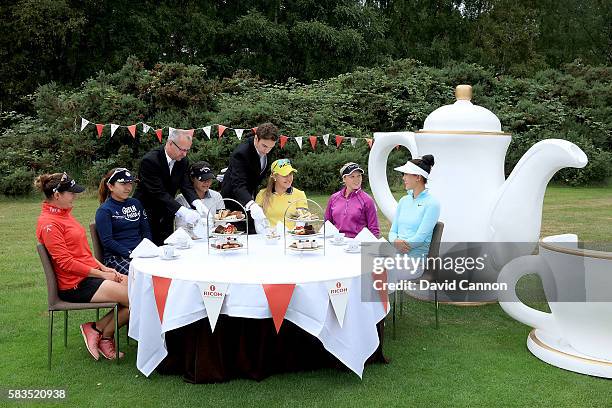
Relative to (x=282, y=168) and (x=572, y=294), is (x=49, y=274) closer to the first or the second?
(x=282, y=168)

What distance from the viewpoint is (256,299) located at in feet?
10.9

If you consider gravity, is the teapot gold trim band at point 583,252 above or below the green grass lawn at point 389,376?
above

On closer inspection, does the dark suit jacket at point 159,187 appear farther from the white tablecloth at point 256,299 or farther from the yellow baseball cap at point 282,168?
the white tablecloth at point 256,299

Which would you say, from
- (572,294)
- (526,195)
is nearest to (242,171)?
(526,195)

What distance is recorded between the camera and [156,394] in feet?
11.6

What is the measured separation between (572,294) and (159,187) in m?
3.17

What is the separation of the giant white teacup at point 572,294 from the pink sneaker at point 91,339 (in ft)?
9.33

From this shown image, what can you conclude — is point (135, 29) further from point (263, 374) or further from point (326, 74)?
point (263, 374)

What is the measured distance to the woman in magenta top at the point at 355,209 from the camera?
5039 mm

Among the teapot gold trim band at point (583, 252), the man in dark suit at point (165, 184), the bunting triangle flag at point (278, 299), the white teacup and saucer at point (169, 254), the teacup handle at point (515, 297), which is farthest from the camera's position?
the man in dark suit at point (165, 184)

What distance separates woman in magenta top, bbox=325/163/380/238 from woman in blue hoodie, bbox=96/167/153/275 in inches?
67.1

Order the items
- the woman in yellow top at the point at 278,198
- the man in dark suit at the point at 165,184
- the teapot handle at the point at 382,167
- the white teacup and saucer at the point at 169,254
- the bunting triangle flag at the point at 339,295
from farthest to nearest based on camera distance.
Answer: the teapot handle at the point at 382,167 → the woman in yellow top at the point at 278,198 → the man in dark suit at the point at 165,184 → the white teacup and saucer at the point at 169,254 → the bunting triangle flag at the point at 339,295

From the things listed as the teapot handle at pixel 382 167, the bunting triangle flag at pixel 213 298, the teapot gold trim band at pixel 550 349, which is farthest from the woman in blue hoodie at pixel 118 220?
the teapot gold trim band at pixel 550 349

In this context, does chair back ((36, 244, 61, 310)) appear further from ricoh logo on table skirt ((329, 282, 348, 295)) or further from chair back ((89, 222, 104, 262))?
ricoh logo on table skirt ((329, 282, 348, 295))
